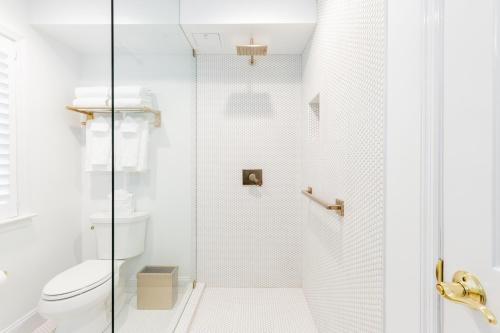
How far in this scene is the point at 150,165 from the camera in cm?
148

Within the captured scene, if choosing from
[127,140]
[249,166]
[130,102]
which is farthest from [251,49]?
[127,140]

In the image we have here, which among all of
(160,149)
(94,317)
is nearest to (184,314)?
(94,317)

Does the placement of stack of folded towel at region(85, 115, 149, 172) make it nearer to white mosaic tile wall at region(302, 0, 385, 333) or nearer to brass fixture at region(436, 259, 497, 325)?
white mosaic tile wall at region(302, 0, 385, 333)

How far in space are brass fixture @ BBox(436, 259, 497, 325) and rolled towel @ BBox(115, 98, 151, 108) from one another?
121 cm

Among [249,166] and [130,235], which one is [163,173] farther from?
[249,166]

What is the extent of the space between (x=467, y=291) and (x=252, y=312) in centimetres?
177

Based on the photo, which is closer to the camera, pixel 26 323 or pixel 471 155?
pixel 471 155

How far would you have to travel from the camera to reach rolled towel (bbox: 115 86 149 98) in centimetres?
119

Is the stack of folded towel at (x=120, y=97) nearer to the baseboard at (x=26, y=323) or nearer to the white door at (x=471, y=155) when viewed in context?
the white door at (x=471, y=155)

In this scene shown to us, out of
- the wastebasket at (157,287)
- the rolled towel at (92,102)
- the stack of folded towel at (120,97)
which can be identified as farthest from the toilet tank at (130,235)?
the rolled towel at (92,102)

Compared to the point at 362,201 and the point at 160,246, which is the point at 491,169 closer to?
the point at 362,201

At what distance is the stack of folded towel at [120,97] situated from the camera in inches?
47.8

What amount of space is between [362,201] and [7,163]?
86.2 inches

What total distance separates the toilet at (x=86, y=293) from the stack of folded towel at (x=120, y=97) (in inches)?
19.7
